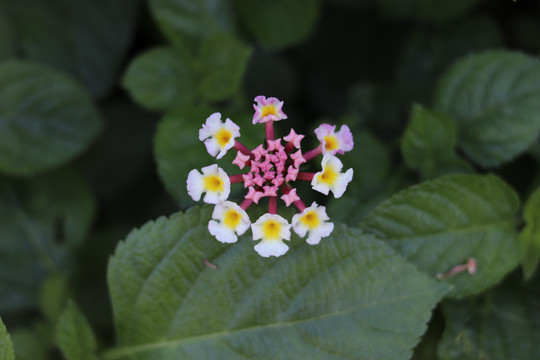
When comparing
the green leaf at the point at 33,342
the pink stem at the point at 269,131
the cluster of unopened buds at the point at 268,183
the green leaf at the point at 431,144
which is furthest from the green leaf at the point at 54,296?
the green leaf at the point at 431,144

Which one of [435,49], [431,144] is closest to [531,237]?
[431,144]

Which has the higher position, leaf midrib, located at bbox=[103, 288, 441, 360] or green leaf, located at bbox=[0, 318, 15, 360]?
green leaf, located at bbox=[0, 318, 15, 360]

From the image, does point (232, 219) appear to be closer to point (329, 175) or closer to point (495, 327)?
point (329, 175)

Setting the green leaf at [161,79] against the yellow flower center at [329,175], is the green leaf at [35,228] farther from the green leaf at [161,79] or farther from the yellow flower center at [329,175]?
the yellow flower center at [329,175]

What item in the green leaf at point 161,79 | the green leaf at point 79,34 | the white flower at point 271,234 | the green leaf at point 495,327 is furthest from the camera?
the green leaf at point 79,34

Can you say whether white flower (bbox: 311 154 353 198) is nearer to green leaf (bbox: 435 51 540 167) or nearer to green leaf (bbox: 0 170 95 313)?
green leaf (bbox: 435 51 540 167)

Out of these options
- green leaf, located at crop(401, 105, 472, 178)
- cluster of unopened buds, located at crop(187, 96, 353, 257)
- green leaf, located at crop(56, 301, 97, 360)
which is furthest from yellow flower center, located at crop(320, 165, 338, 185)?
green leaf, located at crop(56, 301, 97, 360)
